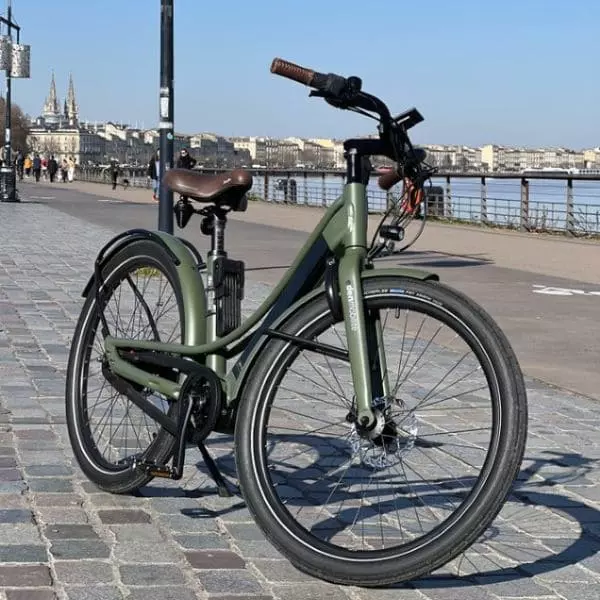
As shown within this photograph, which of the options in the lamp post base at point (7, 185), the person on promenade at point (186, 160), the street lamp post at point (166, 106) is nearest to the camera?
the street lamp post at point (166, 106)

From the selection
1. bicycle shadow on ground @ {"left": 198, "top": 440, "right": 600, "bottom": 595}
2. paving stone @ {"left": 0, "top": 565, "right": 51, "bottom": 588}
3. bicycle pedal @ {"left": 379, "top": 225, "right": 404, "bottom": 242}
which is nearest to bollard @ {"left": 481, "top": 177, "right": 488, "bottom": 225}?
bicycle shadow on ground @ {"left": 198, "top": 440, "right": 600, "bottom": 595}

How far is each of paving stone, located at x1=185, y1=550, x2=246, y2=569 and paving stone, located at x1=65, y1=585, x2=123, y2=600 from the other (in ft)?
1.07

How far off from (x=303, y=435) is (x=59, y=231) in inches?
706

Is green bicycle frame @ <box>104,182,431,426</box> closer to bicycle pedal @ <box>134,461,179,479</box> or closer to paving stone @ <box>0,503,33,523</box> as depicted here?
bicycle pedal @ <box>134,461,179,479</box>

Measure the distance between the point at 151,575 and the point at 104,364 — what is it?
44.9 inches

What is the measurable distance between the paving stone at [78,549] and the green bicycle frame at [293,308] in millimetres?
524

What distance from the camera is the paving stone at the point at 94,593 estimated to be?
11.5ft

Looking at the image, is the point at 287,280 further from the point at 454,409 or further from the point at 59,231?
the point at 59,231

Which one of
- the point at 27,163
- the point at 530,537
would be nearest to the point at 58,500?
the point at 530,537

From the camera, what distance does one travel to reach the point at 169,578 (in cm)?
371

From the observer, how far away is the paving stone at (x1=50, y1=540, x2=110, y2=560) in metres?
3.91

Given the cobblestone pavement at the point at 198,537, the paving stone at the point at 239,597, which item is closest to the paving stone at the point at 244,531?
the cobblestone pavement at the point at 198,537

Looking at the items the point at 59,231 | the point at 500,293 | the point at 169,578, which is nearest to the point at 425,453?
the point at 169,578

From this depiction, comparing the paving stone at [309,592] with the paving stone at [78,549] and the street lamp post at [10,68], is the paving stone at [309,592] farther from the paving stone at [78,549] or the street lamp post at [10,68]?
the street lamp post at [10,68]
